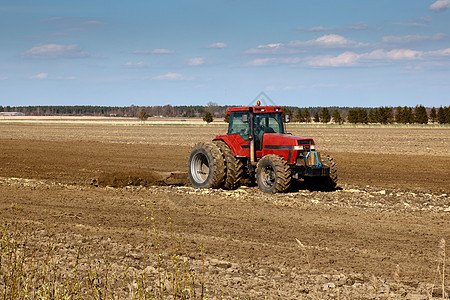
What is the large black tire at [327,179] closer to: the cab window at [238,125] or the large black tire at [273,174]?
the large black tire at [273,174]

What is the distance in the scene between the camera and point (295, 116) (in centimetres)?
14225

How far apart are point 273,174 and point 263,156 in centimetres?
64

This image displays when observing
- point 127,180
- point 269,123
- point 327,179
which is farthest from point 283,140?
point 127,180

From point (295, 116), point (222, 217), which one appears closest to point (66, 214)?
point (222, 217)

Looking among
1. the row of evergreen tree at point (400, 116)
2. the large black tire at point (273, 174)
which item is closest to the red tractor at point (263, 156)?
the large black tire at point (273, 174)

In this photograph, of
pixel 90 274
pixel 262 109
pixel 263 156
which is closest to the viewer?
pixel 90 274

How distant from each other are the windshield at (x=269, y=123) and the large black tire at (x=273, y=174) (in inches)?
41.8

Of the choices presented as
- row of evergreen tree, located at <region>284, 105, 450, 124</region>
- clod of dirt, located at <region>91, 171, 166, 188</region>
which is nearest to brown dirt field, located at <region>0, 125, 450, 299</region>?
clod of dirt, located at <region>91, 171, 166, 188</region>

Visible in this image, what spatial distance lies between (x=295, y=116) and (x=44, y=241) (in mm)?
135338

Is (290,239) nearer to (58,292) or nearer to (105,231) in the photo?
(105,231)

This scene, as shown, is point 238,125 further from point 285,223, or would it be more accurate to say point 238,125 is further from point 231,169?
point 285,223

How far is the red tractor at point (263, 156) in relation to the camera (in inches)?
536

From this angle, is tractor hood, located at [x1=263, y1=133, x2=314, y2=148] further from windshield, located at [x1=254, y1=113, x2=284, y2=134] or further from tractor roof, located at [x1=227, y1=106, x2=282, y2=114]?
tractor roof, located at [x1=227, y1=106, x2=282, y2=114]

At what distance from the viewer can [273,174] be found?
543 inches
